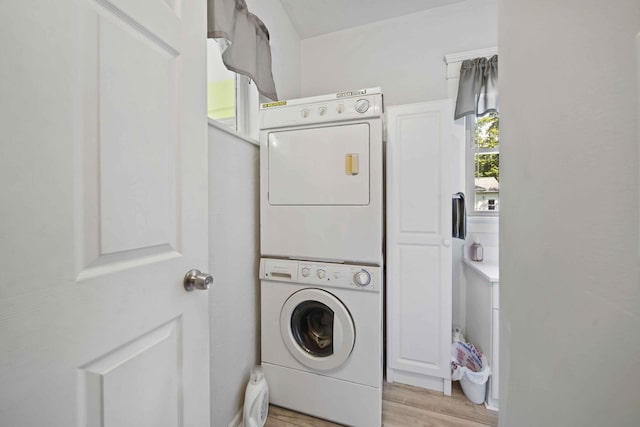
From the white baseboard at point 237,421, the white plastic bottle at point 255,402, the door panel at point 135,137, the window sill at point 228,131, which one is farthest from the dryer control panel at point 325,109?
the white baseboard at point 237,421

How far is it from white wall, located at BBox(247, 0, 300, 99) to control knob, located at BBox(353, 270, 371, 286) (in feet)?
5.22

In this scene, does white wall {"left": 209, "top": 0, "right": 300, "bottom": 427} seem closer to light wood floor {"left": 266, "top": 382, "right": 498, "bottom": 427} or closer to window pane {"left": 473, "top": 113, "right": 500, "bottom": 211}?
light wood floor {"left": 266, "top": 382, "right": 498, "bottom": 427}

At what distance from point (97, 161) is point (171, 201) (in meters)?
0.20

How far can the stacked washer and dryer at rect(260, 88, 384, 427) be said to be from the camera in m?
1.31

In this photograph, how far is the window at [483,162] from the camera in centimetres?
205

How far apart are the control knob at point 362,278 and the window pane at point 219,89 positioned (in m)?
1.14

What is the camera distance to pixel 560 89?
0.39 metres

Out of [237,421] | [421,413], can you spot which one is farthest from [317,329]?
[421,413]

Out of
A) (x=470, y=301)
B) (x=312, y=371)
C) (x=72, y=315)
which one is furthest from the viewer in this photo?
(x=470, y=301)

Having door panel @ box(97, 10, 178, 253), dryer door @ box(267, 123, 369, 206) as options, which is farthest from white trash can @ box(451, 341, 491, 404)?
door panel @ box(97, 10, 178, 253)

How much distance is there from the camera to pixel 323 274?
53.9 inches

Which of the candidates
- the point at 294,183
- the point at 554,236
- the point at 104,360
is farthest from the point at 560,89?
the point at 294,183

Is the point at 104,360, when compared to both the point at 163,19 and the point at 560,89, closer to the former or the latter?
the point at 163,19

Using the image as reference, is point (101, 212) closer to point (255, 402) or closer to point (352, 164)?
point (352, 164)
